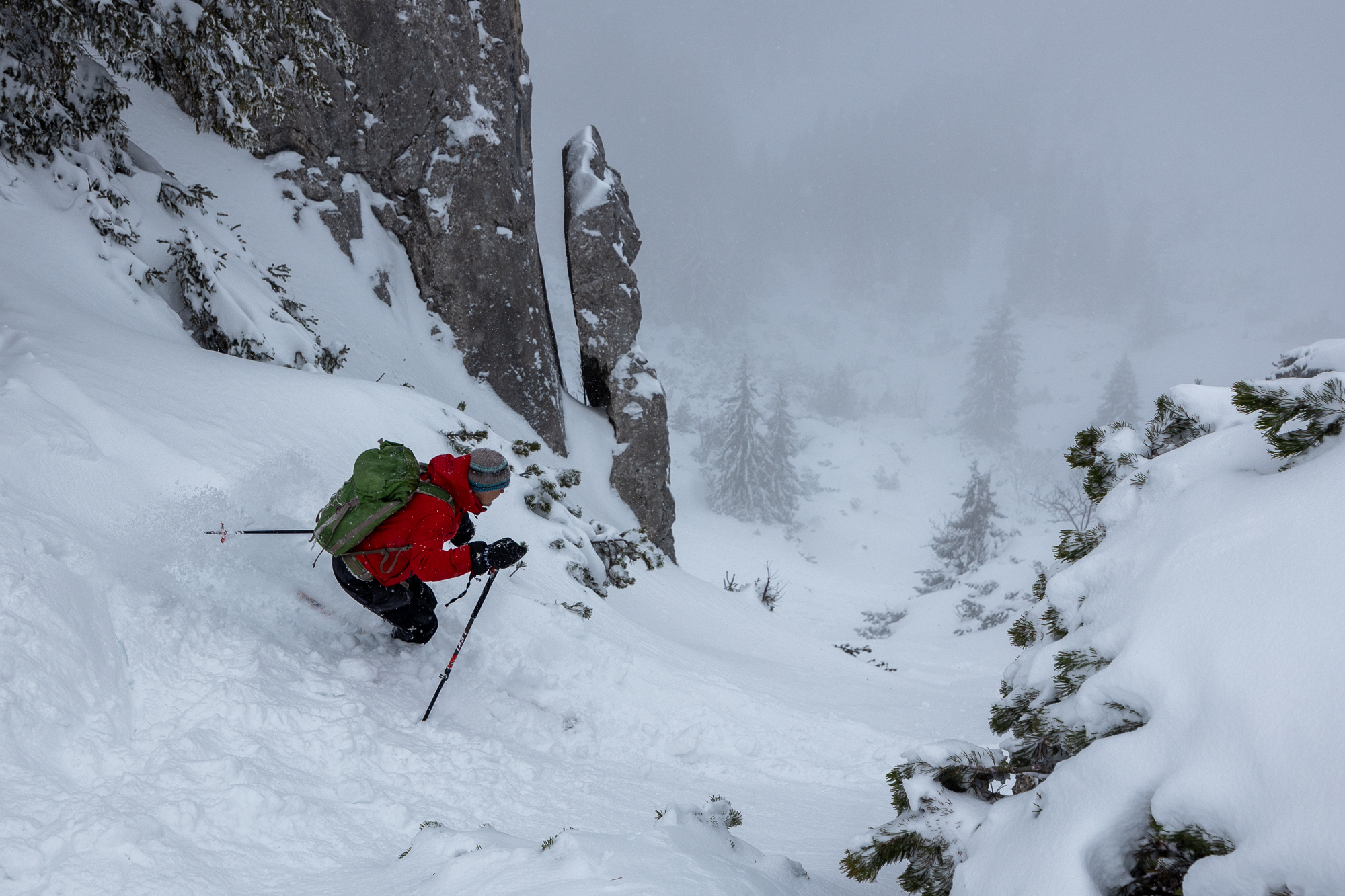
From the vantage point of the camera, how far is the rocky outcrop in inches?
708

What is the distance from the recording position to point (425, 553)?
437 centimetres

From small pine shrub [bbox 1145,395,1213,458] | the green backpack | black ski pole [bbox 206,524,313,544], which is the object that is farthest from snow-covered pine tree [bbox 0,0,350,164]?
small pine shrub [bbox 1145,395,1213,458]

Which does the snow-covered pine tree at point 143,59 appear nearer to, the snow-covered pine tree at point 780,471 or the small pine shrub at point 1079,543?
the small pine shrub at point 1079,543

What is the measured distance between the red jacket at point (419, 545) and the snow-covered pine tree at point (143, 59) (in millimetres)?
5169

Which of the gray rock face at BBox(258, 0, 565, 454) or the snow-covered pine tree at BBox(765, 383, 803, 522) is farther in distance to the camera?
the snow-covered pine tree at BBox(765, 383, 803, 522)

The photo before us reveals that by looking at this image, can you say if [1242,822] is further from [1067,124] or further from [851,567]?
[1067,124]

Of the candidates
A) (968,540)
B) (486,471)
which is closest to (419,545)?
(486,471)

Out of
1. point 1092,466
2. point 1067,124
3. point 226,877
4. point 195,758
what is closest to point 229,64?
point 195,758

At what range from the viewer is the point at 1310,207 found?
112 meters

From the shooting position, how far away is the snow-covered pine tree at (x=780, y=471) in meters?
40.9

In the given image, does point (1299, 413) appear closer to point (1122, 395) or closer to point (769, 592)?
point (769, 592)

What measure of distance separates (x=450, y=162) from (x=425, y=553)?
13817mm

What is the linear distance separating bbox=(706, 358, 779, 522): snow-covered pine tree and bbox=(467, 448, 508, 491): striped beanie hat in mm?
35791

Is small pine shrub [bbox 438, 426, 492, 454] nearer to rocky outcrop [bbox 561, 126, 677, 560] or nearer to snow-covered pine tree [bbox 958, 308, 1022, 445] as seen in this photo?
rocky outcrop [bbox 561, 126, 677, 560]
